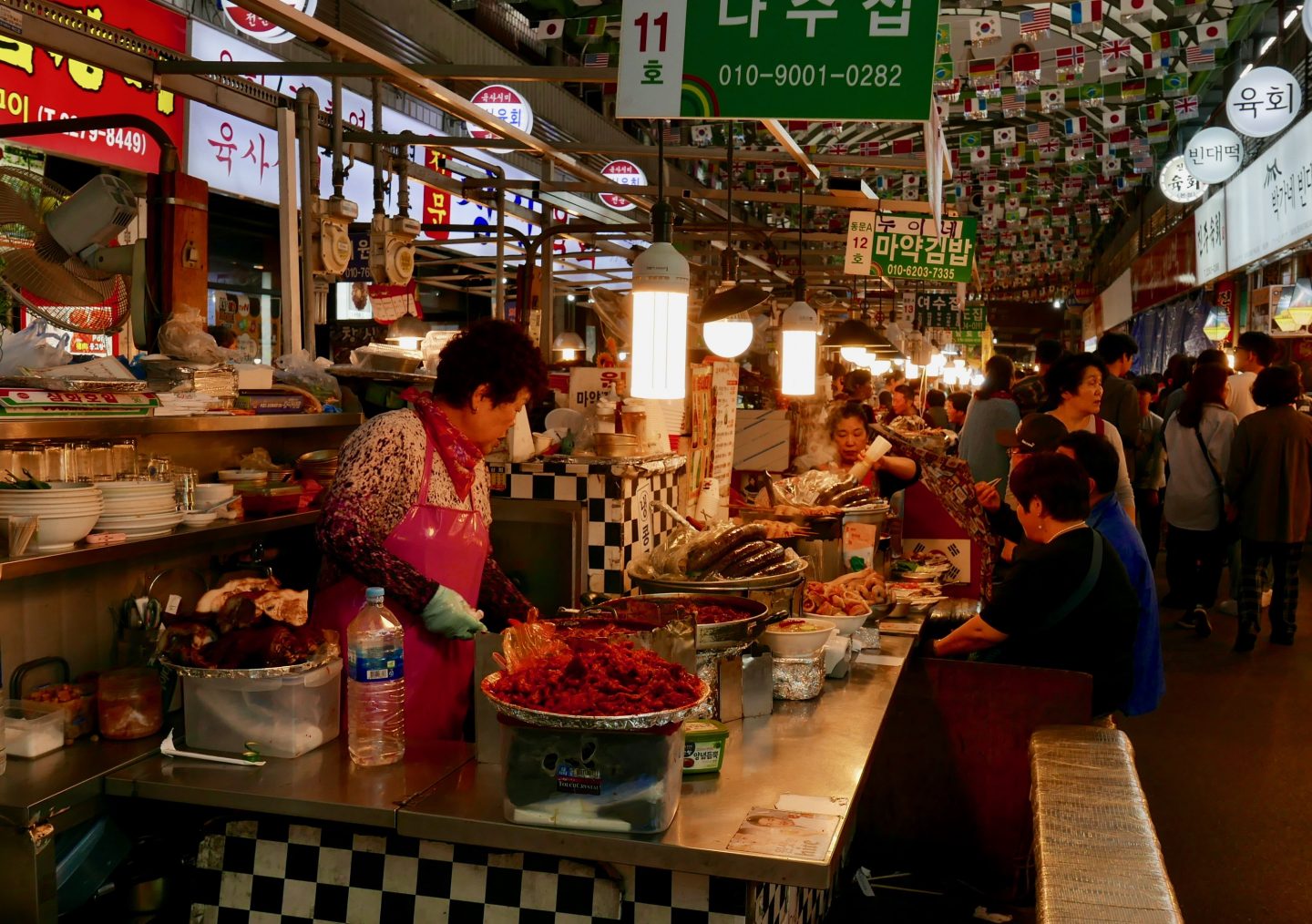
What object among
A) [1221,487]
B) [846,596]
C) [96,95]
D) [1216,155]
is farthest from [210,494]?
[1216,155]

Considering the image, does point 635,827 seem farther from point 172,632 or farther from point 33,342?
point 33,342

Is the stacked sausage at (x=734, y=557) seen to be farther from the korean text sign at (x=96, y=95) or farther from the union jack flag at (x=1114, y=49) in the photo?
the union jack flag at (x=1114, y=49)

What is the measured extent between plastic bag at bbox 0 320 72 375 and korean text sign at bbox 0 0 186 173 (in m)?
3.03

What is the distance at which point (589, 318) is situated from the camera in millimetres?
20078

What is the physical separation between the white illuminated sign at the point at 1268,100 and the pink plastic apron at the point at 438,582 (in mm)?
10947

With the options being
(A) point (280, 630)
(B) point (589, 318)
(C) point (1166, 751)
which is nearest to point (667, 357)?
(A) point (280, 630)

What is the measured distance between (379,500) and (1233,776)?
524cm

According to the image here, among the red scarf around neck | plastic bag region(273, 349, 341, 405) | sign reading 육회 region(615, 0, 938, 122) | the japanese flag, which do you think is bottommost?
the red scarf around neck

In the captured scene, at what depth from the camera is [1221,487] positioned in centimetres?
936

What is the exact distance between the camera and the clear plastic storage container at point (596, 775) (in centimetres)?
236

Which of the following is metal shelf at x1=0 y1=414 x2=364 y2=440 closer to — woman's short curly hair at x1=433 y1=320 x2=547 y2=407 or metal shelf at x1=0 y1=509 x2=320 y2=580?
metal shelf at x1=0 y1=509 x2=320 y2=580

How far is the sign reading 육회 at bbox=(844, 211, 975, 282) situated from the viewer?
928 centimetres

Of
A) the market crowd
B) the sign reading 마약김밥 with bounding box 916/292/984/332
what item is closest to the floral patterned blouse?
the market crowd

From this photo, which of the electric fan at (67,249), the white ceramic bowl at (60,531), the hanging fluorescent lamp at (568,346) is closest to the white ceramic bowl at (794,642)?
the white ceramic bowl at (60,531)
